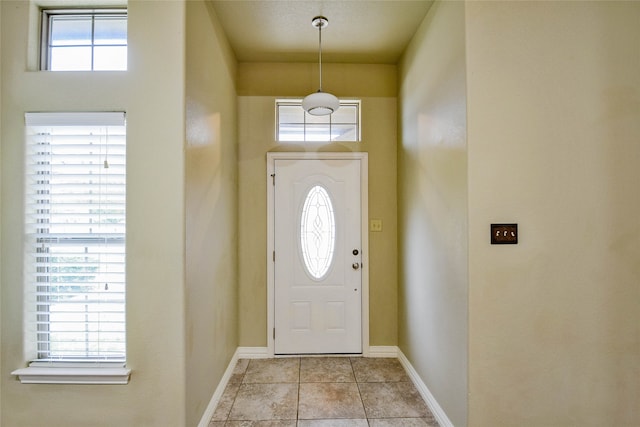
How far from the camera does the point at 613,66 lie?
1812mm

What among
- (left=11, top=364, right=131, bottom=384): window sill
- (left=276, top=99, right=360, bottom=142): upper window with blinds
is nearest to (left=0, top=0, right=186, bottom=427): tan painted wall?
(left=11, top=364, right=131, bottom=384): window sill

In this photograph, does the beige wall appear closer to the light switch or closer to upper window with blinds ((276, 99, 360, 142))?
the light switch

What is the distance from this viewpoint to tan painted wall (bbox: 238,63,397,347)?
10.4 feet

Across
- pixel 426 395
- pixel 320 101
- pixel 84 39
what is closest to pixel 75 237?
pixel 84 39

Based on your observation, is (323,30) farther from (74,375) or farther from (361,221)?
(74,375)

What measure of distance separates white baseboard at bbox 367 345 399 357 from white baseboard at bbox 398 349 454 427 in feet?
0.40

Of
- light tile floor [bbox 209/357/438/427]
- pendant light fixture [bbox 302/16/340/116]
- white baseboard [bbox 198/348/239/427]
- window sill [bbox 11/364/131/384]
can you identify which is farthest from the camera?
pendant light fixture [bbox 302/16/340/116]

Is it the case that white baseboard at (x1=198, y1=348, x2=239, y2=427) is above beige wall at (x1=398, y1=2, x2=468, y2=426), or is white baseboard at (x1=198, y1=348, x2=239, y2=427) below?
below

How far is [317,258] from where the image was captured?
3.20m

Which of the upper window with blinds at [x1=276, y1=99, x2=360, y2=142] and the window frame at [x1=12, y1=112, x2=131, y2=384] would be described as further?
the upper window with blinds at [x1=276, y1=99, x2=360, y2=142]

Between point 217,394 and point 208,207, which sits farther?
point 217,394

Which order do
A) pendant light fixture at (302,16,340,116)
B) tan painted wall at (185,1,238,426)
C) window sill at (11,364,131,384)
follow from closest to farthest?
window sill at (11,364,131,384)
tan painted wall at (185,1,238,426)
pendant light fixture at (302,16,340,116)

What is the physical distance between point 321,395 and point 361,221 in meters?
1.58

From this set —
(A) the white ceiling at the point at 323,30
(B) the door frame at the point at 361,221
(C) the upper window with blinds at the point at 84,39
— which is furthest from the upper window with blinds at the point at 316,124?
(C) the upper window with blinds at the point at 84,39
